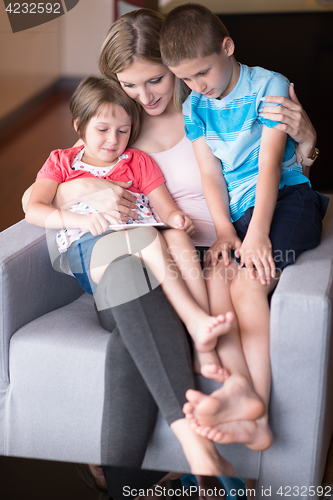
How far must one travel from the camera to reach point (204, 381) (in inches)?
39.4

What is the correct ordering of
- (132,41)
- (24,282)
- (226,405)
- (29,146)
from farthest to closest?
(29,146)
(132,41)
(24,282)
(226,405)

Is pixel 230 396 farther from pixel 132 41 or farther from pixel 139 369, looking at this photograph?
pixel 132 41

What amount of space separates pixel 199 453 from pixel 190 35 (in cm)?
93

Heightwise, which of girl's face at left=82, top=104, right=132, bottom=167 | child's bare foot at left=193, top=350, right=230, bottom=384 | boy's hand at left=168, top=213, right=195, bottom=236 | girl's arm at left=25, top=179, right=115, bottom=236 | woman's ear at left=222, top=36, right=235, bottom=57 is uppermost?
woman's ear at left=222, top=36, right=235, bottom=57

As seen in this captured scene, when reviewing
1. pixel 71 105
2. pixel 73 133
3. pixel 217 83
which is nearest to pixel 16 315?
pixel 71 105

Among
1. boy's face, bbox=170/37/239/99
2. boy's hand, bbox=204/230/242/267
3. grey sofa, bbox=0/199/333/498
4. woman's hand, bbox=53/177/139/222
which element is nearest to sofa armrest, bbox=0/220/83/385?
grey sofa, bbox=0/199/333/498

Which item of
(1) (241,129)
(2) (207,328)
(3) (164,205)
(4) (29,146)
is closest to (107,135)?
(3) (164,205)

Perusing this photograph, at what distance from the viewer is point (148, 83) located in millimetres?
1306

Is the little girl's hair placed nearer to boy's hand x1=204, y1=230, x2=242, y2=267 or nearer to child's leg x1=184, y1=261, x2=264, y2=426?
boy's hand x1=204, y1=230, x2=242, y2=267

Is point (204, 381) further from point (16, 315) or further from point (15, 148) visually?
point (15, 148)

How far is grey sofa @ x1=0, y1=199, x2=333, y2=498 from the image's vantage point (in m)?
0.94

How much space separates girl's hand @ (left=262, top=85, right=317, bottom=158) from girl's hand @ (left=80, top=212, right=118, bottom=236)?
475 millimetres

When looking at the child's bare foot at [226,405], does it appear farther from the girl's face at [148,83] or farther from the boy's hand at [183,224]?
the girl's face at [148,83]

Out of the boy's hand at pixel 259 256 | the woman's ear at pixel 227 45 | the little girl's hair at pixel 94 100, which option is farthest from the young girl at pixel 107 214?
the woman's ear at pixel 227 45
